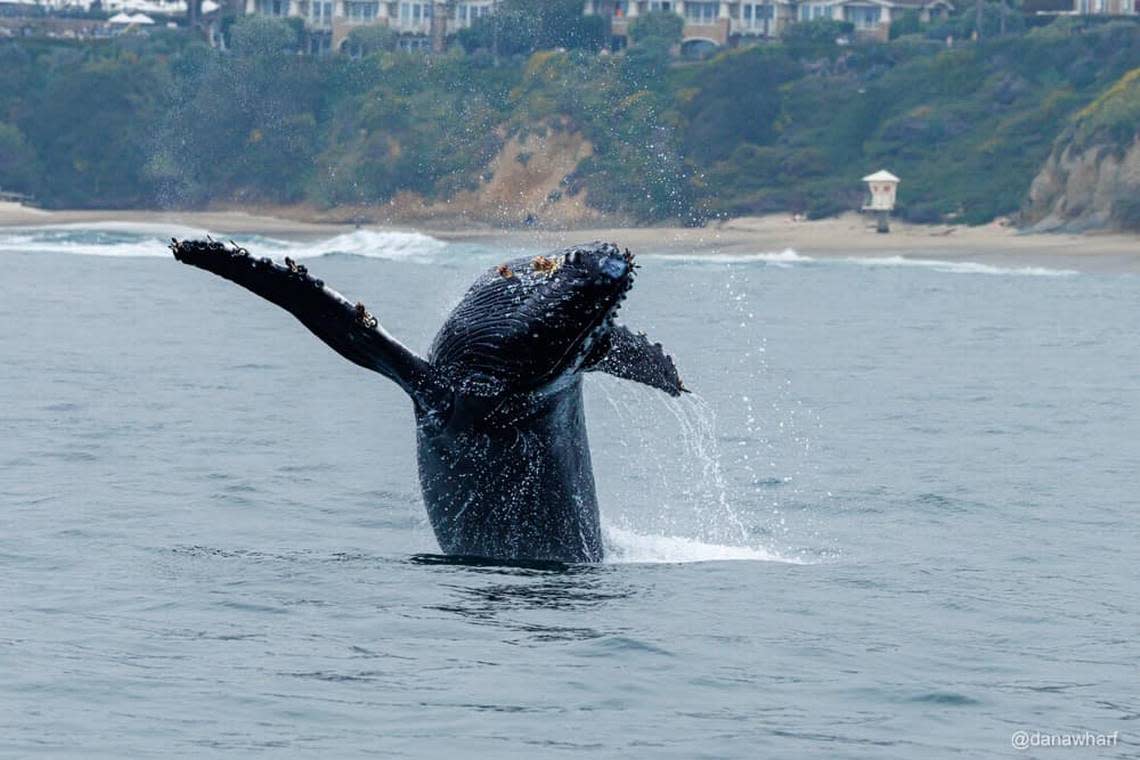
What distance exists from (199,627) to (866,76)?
368ft

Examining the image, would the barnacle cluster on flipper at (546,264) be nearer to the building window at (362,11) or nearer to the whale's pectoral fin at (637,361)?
the whale's pectoral fin at (637,361)

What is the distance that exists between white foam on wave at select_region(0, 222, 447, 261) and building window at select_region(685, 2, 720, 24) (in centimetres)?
4601

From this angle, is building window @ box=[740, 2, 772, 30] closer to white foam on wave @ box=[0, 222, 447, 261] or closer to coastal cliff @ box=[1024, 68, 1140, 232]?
coastal cliff @ box=[1024, 68, 1140, 232]

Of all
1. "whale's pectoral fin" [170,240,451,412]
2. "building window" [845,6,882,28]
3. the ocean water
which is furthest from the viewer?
"building window" [845,6,882,28]

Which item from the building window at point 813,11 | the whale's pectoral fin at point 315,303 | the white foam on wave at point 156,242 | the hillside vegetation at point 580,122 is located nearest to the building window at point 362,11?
the hillside vegetation at point 580,122

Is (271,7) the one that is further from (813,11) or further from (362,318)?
(362,318)

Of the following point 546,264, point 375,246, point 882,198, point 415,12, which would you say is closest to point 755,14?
point 415,12

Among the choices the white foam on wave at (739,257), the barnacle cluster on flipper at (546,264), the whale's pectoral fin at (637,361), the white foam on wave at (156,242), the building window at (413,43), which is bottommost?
the white foam on wave at (156,242)

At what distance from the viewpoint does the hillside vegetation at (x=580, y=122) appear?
10912 centimetres

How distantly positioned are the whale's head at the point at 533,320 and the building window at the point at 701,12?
436 feet

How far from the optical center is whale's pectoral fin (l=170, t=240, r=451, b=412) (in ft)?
44.8

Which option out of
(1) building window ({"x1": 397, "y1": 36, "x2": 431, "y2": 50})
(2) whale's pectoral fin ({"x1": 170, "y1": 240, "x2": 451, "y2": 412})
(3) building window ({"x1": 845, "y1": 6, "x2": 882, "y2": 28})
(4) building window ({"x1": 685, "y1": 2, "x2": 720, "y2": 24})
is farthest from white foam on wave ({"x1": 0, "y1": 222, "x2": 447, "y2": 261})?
(2) whale's pectoral fin ({"x1": 170, "y1": 240, "x2": 451, "y2": 412})

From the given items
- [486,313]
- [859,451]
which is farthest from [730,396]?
[486,313]

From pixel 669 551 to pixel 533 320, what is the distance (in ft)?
16.2
